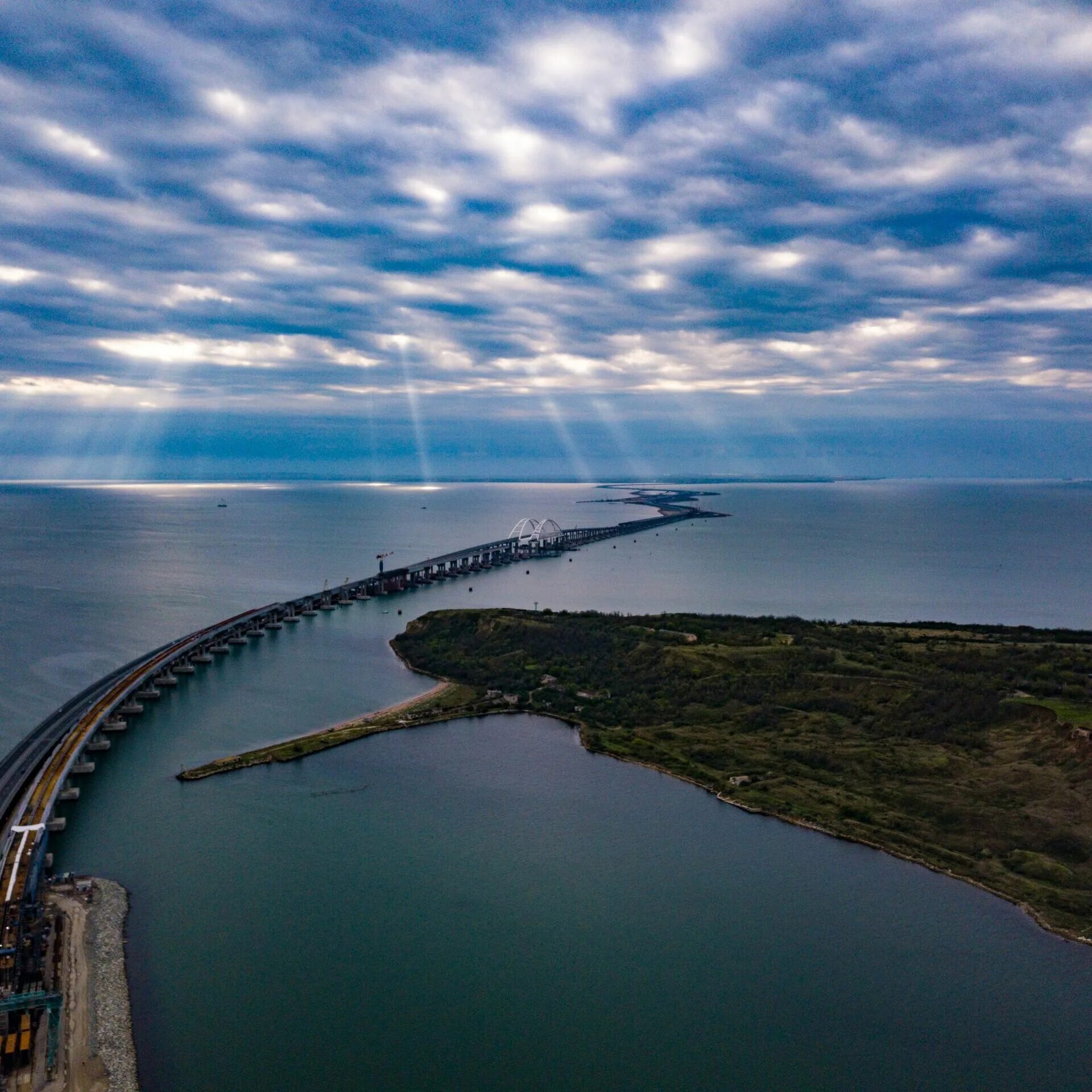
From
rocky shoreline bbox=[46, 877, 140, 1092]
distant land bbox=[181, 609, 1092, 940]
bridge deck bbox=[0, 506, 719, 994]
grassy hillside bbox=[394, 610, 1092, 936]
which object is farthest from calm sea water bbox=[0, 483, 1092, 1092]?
grassy hillside bbox=[394, 610, 1092, 936]

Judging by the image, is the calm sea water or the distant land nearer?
the calm sea water

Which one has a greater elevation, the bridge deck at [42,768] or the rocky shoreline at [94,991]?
the bridge deck at [42,768]

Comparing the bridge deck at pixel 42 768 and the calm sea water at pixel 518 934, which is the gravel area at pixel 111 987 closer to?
the calm sea water at pixel 518 934

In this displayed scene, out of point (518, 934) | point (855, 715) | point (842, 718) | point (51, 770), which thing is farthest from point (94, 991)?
point (855, 715)

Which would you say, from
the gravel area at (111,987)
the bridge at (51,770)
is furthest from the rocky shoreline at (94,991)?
the bridge at (51,770)

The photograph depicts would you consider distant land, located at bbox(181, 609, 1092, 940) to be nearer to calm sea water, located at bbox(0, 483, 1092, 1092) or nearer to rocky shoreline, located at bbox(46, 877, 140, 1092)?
calm sea water, located at bbox(0, 483, 1092, 1092)

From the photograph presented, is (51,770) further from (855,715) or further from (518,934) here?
(855,715)

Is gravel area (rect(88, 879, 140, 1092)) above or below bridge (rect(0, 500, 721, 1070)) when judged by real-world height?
below
